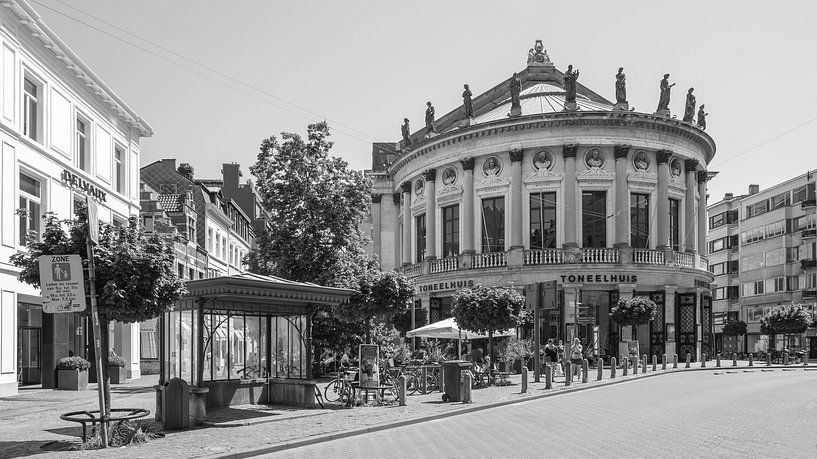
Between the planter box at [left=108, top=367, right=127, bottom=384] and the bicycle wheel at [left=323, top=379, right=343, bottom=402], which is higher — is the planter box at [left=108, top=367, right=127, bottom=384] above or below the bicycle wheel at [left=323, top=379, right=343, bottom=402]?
below

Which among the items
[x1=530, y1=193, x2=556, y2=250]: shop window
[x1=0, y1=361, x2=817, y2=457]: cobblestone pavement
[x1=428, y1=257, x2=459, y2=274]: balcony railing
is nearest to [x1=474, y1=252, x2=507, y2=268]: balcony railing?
[x1=428, y1=257, x2=459, y2=274]: balcony railing

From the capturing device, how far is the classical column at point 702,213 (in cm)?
5156

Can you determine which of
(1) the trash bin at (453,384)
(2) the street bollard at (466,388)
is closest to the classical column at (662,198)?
(1) the trash bin at (453,384)

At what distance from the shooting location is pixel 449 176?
51.5 meters

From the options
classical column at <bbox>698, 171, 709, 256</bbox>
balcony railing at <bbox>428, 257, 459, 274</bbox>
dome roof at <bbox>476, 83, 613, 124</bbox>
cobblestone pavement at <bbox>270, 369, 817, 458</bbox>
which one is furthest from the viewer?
dome roof at <bbox>476, 83, 613, 124</bbox>

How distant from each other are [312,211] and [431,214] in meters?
18.5

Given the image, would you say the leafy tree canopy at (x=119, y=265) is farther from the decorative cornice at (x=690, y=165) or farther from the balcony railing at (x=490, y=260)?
the decorative cornice at (x=690, y=165)

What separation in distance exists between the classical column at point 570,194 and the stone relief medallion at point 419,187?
10435 millimetres

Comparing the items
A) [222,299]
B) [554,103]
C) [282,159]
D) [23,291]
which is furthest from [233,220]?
[222,299]

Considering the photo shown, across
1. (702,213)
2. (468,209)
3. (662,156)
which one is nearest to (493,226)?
(468,209)

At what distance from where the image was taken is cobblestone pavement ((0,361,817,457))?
13648 mm

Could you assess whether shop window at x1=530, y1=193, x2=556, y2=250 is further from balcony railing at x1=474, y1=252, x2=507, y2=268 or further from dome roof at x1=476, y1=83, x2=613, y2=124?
dome roof at x1=476, y1=83, x2=613, y2=124

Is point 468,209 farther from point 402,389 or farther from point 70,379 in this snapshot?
point 402,389

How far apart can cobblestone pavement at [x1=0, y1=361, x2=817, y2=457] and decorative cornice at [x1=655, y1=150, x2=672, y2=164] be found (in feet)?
80.8
